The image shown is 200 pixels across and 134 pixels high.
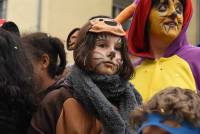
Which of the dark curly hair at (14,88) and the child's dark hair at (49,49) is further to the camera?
the child's dark hair at (49,49)

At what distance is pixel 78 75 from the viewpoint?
1.96m

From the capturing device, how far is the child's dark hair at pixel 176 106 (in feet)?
4.85

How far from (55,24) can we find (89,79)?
6.38m

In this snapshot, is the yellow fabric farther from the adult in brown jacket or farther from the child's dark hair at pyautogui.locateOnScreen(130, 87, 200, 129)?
the child's dark hair at pyautogui.locateOnScreen(130, 87, 200, 129)

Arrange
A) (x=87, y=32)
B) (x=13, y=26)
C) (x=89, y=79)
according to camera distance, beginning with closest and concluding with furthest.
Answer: (x=89, y=79), (x=87, y=32), (x=13, y=26)

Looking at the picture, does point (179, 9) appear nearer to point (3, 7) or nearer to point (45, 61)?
point (45, 61)

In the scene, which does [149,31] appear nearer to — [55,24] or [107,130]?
[107,130]

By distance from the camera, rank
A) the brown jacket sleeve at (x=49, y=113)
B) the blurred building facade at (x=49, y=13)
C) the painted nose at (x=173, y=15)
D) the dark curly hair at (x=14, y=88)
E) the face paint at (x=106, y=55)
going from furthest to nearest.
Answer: the blurred building facade at (x=49, y=13)
the painted nose at (x=173, y=15)
the face paint at (x=106, y=55)
the brown jacket sleeve at (x=49, y=113)
the dark curly hair at (x=14, y=88)

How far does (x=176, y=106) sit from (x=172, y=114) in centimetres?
2

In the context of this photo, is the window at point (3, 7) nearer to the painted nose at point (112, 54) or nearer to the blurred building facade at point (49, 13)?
the blurred building facade at point (49, 13)

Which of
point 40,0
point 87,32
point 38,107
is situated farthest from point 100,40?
point 40,0

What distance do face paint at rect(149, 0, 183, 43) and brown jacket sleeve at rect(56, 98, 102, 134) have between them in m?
0.66

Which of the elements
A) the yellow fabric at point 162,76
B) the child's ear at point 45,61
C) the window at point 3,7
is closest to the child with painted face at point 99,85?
the yellow fabric at point 162,76

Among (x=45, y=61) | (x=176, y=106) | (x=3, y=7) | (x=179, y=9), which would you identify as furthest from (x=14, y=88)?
(x=3, y=7)
